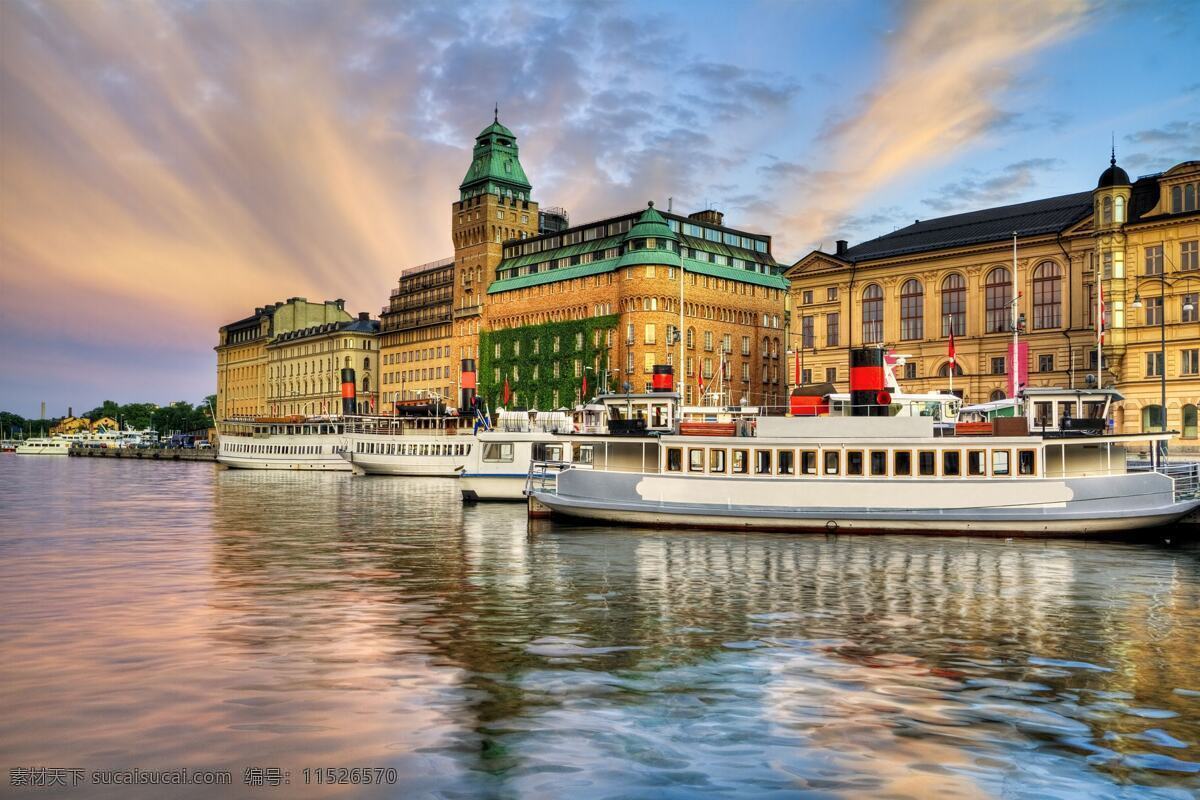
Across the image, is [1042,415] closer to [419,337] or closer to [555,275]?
[555,275]

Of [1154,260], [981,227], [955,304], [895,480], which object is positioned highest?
[981,227]

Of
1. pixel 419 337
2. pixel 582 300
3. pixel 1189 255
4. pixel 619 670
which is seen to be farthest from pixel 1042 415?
pixel 419 337

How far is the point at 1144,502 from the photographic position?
3897cm

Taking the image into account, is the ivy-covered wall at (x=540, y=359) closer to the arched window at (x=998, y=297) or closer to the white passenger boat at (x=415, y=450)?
the white passenger boat at (x=415, y=450)

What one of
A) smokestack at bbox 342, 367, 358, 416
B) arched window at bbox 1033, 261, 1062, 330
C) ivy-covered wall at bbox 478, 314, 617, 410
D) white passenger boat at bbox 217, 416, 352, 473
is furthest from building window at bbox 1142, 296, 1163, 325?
smokestack at bbox 342, 367, 358, 416

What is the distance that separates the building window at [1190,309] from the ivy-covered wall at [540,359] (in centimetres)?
6435

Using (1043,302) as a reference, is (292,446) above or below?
below

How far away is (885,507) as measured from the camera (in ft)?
135

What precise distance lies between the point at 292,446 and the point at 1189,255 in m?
99.1

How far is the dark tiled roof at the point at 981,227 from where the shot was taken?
92875mm

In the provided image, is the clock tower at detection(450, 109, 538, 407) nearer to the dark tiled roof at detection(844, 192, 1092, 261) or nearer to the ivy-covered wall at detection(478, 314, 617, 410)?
the ivy-covered wall at detection(478, 314, 617, 410)

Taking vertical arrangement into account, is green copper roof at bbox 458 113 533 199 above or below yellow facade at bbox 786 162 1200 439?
above

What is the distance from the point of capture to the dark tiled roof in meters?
92.9

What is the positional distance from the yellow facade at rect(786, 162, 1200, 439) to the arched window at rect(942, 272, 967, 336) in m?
0.10
